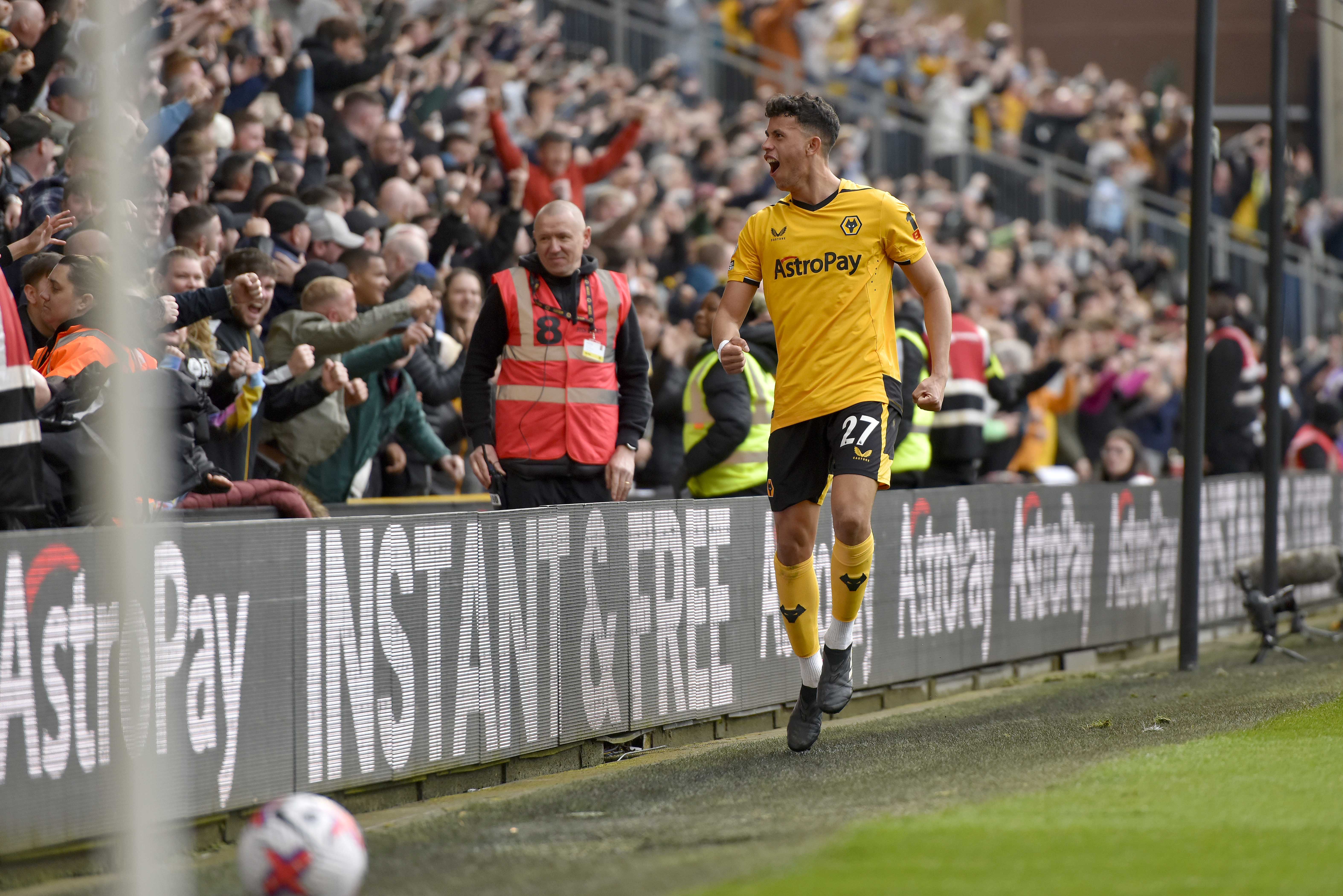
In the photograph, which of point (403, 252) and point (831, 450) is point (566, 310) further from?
point (403, 252)

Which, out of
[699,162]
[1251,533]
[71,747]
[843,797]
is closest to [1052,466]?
[1251,533]

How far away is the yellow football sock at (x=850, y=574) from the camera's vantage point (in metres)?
7.11

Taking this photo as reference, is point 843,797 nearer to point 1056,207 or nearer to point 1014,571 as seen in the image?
point 1014,571

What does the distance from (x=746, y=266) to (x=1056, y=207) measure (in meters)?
18.8

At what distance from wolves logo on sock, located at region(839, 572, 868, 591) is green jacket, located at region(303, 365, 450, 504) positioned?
3.38 m

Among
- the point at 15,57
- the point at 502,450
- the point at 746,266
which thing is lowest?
the point at 502,450

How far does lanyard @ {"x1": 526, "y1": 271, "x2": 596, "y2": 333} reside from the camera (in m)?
7.87

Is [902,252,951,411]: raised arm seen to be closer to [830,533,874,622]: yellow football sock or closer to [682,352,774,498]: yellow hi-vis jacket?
[830,533,874,622]: yellow football sock

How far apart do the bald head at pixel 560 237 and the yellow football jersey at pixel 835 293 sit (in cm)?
90

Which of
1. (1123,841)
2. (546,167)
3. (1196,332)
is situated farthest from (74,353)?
(546,167)

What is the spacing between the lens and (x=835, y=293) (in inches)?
279

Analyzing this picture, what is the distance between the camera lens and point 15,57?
9930 mm

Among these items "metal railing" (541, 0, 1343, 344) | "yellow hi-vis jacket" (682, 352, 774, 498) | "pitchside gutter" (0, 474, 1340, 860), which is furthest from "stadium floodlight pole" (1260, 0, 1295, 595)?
"metal railing" (541, 0, 1343, 344)

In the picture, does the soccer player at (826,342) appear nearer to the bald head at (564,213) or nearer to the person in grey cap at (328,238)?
the bald head at (564,213)
